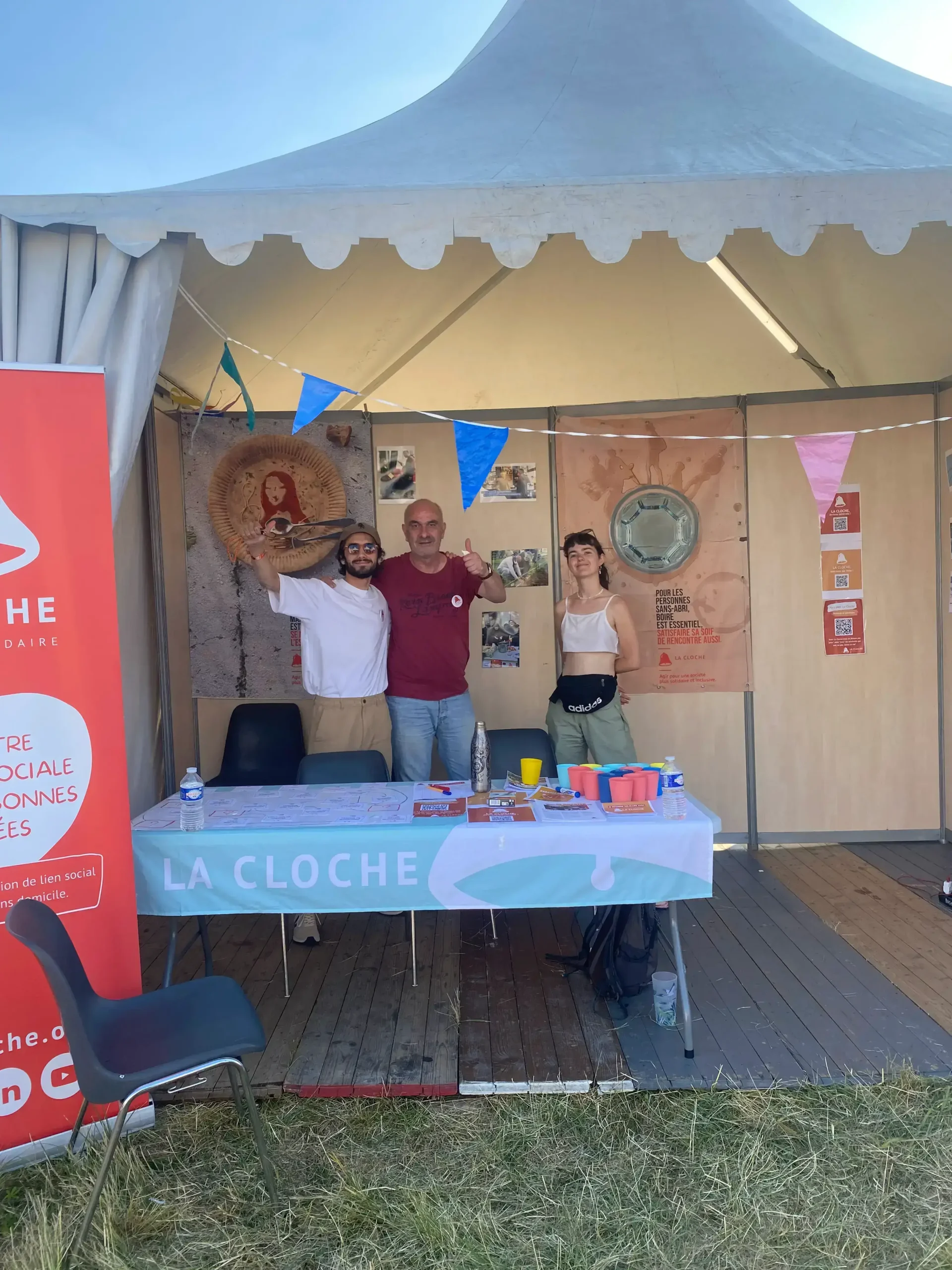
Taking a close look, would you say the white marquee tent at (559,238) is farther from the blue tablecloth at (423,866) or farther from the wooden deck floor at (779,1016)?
the wooden deck floor at (779,1016)

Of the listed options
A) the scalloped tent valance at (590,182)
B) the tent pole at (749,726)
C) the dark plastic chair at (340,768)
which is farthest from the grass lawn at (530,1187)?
the scalloped tent valance at (590,182)

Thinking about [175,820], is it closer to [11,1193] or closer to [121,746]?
[121,746]

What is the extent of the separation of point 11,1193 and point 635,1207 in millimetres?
1538

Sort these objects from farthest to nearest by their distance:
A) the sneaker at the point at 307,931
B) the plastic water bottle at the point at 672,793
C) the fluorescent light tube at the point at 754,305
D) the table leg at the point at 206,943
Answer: the fluorescent light tube at the point at 754,305 → the sneaker at the point at 307,931 → the table leg at the point at 206,943 → the plastic water bottle at the point at 672,793

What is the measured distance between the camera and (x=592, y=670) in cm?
405

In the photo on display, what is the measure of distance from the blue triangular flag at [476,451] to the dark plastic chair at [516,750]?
4.00 ft

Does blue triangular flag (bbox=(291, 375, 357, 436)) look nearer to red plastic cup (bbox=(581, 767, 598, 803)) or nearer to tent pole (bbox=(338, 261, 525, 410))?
tent pole (bbox=(338, 261, 525, 410))

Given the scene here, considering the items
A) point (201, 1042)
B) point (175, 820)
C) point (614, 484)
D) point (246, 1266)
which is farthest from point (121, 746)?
point (614, 484)

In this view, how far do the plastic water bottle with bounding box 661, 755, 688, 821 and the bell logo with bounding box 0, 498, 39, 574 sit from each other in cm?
194

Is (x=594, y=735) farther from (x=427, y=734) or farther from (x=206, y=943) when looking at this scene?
(x=206, y=943)

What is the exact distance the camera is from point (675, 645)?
15.7 feet

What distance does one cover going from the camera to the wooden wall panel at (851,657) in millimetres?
4730

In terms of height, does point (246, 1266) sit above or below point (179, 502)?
below

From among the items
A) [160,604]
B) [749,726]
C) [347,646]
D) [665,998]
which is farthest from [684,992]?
[160,604]
